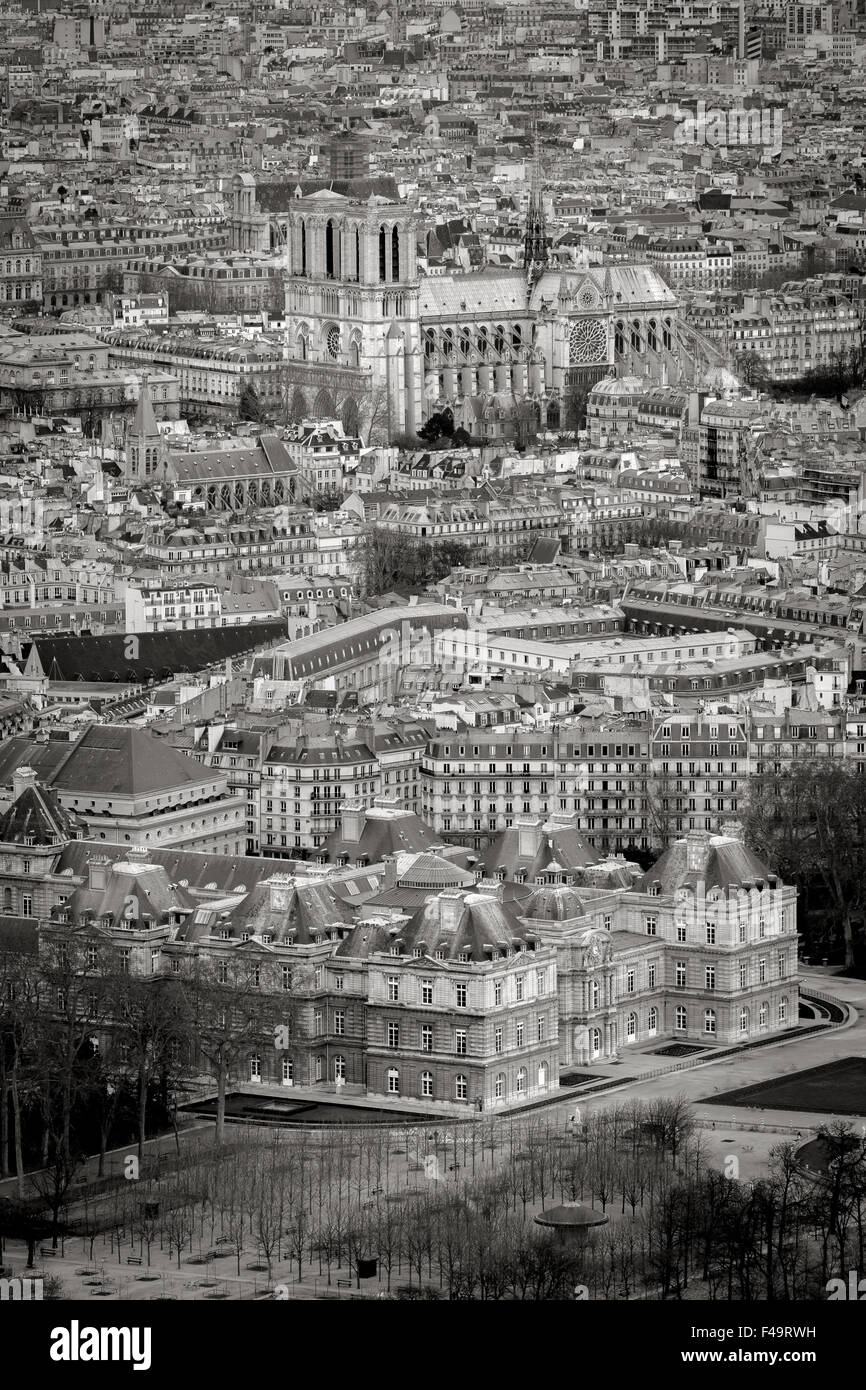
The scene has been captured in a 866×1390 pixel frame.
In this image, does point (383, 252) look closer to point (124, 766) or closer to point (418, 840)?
point (124, 766)

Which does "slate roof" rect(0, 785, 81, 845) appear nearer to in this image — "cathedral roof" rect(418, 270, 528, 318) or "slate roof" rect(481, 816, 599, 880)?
"slate roof" rect(481, 816, 599, 880)

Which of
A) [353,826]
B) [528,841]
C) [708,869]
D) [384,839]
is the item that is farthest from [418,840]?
[708,869]

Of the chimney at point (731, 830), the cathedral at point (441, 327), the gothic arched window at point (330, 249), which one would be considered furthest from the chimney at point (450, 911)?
the gothic arched window at point (330, 249)

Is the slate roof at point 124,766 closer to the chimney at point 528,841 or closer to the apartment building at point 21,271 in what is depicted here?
the chimney at point 528,841

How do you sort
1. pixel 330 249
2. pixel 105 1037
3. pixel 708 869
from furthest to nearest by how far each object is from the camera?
pixel 330 249, pixel 708 869, pixel 105 1037

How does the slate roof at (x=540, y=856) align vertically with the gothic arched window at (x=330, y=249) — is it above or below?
below
